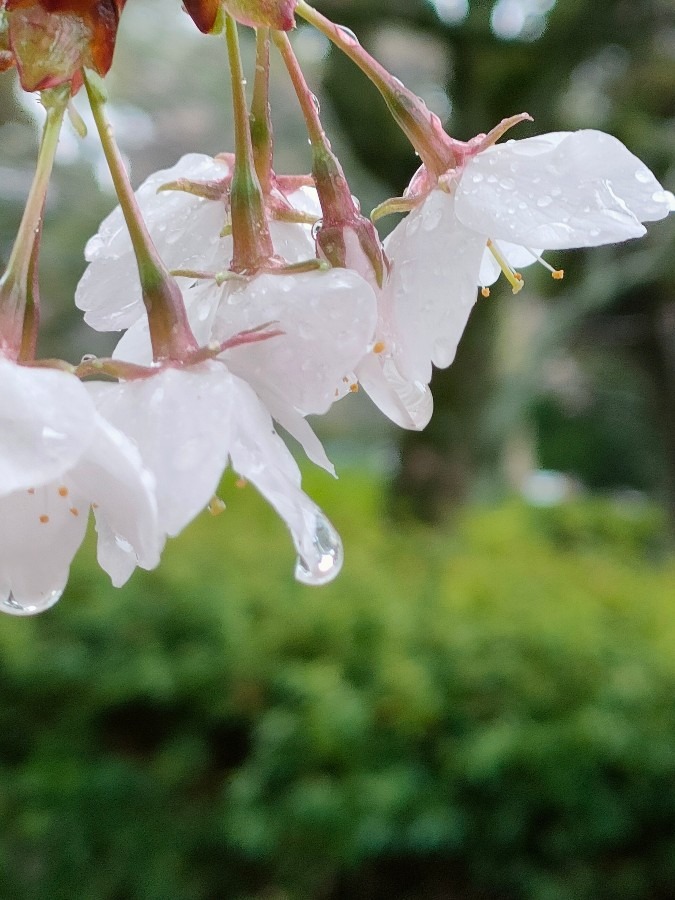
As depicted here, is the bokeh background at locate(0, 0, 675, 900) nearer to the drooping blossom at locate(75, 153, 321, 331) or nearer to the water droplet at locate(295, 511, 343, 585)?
the drooping blossom at locate(75, 153, 321, 331)

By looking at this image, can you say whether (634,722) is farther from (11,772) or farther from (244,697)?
(11,772)

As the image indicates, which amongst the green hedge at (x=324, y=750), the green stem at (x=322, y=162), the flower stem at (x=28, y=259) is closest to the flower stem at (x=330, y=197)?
the green stem at (x=322, y=162)

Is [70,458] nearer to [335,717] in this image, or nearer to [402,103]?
[402,103]

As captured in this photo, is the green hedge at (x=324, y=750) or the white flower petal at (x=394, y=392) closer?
the white flower petal at (x=394, y=392)

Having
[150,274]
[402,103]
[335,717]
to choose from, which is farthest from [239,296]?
[335,717]

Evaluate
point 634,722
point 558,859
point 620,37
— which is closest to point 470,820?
point 558,859

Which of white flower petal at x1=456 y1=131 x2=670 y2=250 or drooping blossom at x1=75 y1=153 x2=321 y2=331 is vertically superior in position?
white flower petal at x1=456 y1=131 x2=670 y2=250

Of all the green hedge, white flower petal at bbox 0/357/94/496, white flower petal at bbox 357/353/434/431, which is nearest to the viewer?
white flower petal at bbox 0/357/94/496

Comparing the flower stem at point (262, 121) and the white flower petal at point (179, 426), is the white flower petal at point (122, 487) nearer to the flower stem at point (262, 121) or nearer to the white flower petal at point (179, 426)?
the white flower petal at point (179, 426)

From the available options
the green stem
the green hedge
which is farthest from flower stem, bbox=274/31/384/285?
the green hedge
